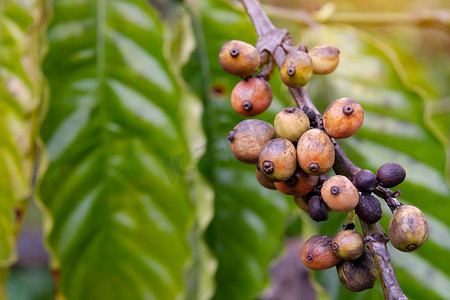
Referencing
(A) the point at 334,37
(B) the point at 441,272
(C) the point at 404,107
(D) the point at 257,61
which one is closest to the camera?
(D) the point at 257,61

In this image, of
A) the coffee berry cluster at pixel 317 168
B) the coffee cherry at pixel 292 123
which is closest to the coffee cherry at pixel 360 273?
the coffee berry cluster at pixel 317 168

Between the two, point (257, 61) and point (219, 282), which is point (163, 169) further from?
point (257, 61)

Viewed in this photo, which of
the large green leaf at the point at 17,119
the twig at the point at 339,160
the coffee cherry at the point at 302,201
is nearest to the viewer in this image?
the twig at the point at 339,160

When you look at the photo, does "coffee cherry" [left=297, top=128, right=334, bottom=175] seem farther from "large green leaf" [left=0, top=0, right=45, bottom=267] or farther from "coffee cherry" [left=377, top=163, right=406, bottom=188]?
"large green leaf" [left=0, top=0, right=45, bottom=267]

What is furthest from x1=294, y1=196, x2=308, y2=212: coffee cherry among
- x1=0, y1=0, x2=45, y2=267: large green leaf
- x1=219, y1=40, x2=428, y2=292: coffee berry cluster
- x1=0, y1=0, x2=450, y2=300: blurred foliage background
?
x1=0, y1=0, x2=45, y2=267: large green leaf

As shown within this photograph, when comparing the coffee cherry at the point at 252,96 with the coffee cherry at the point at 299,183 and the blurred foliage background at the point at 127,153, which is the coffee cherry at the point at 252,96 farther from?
the blurred foliage background at the point at 127,153

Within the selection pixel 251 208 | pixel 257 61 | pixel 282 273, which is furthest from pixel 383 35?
pixel 257 61

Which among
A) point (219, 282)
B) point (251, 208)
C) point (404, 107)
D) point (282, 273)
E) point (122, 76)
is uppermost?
point (404, 107)
